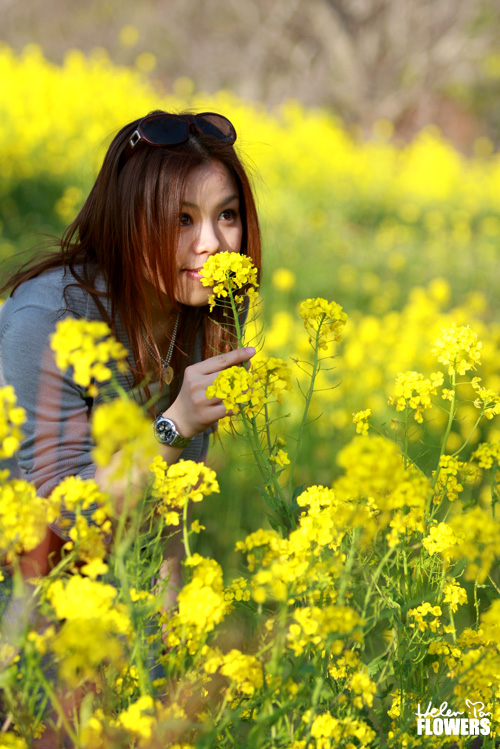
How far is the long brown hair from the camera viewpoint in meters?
1.78

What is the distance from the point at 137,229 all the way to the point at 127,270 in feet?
0.36

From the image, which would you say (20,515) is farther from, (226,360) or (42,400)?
(42,400)

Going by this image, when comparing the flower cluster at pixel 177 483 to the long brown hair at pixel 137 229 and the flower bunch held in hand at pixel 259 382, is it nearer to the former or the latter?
the flower bunch held in hand at pixel 259 382

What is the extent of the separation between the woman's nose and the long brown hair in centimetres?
6

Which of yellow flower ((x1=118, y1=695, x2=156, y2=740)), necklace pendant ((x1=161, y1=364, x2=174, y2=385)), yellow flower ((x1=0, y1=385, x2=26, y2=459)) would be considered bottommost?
yellow flower ((x1=118, y1=695, x2=156, y2=740))

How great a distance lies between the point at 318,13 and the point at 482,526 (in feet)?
50.8

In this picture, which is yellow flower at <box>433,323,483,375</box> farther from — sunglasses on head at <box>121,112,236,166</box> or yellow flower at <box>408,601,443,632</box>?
sunglasses on head at <box>121,112,236,166</box>

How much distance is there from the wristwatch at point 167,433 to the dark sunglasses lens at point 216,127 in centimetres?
83

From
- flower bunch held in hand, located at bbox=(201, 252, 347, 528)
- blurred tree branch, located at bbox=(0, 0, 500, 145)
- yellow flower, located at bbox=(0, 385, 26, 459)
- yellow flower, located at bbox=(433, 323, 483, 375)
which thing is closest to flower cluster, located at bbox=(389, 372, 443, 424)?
yellow flower, located at bbox=(433, 323, 483, 375)

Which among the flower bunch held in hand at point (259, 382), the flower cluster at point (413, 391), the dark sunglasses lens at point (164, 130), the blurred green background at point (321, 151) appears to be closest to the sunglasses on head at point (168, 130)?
the dark sunglasses lens at point (164, 130)

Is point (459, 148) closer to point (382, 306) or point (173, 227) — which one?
point (382, 306)

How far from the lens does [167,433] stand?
1.61 meters

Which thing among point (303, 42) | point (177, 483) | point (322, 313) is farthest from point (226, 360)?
point (303, 42)

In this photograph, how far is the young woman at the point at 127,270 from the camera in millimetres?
1771
